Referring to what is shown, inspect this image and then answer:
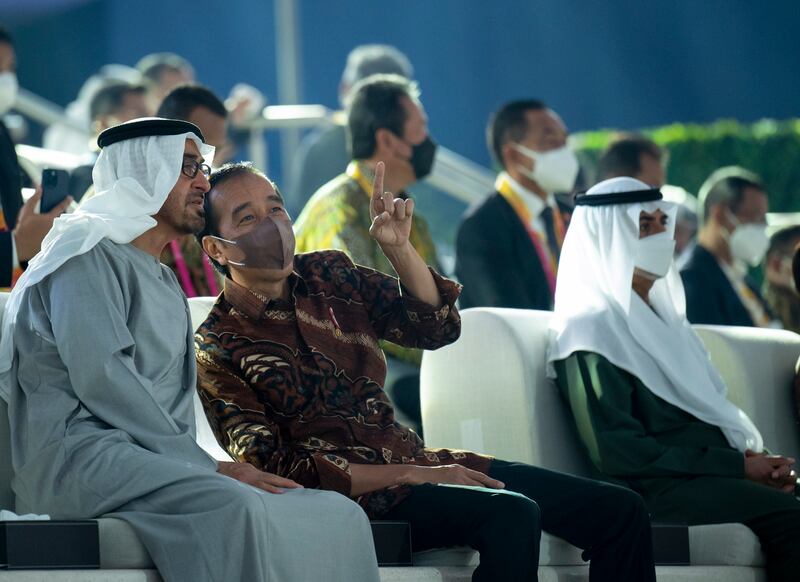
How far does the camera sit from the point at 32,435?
3.55m

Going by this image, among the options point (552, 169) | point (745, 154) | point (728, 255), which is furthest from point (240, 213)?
point (745, 154)

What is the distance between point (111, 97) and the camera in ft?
22.9

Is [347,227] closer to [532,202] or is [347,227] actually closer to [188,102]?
[188,102]

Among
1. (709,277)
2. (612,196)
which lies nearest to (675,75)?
(709,277)

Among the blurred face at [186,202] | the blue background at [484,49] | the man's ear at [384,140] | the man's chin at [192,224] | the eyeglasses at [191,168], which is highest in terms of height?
the blue background at [484,49]

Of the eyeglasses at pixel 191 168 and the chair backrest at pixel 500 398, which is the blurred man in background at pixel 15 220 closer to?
the eyeglasses at pixel 191 168

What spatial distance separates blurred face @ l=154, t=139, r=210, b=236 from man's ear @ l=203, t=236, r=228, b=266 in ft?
0.49

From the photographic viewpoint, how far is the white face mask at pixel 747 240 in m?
7.94

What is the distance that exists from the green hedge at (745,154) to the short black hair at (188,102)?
755cm

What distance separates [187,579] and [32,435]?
527 millimetres

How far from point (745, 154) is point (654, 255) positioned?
8.01 m

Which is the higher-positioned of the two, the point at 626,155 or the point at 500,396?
the point at 626,155

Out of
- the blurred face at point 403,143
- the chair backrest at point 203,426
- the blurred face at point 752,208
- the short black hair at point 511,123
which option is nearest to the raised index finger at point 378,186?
the chair backrest at point 203,426

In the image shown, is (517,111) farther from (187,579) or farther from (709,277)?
(187,579)
